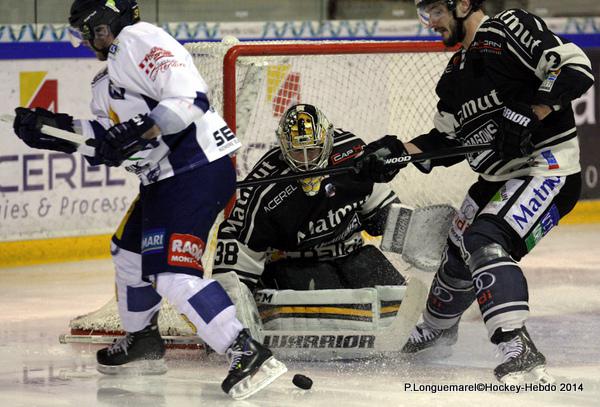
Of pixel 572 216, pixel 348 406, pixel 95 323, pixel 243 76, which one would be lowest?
pixel 572 216

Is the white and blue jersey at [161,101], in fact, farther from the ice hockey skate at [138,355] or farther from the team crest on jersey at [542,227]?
the team crest on jersey at [542,227]

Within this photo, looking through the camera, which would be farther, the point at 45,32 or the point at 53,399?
the point at 45,32

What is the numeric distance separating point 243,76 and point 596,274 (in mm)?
2120

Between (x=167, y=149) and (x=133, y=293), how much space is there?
1.76 ft

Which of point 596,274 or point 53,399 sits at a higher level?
point 53,399

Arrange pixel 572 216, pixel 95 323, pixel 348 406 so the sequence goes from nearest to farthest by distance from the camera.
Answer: pixel 348 406, pixel 95 323, pixel 572 216

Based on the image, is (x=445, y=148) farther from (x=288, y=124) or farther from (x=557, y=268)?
(x=557, y=268)

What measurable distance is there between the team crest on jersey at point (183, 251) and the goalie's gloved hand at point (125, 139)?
28 centimetres

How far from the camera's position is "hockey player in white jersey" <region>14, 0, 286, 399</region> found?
4012 mm

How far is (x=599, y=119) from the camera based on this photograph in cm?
805

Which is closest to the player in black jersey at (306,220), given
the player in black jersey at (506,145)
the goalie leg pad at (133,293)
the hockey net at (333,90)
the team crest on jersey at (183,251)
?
the player in black jersey at (506,145)

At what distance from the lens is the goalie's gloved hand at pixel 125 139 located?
397cm

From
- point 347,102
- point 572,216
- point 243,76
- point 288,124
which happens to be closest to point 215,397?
point 288,124

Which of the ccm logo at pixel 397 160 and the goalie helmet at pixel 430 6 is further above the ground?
the goalie helmet at pixel 430 6
